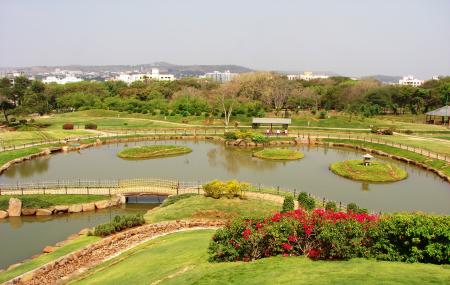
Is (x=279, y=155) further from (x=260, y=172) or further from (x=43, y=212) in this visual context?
(x=43, y=212)

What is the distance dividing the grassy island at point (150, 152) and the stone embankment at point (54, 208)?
19.1 meters

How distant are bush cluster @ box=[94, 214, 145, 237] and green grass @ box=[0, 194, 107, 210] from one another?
8.55 m

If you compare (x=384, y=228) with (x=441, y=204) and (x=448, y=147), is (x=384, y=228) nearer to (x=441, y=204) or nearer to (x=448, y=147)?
(x=441, y=204)

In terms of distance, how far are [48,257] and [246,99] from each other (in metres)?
80.7

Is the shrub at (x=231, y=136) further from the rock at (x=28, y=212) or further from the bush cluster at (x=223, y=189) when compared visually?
the rock at (x=28, y=212)

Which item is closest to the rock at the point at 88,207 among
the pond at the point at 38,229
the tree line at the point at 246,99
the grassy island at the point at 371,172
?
the pond at the point at 38,229

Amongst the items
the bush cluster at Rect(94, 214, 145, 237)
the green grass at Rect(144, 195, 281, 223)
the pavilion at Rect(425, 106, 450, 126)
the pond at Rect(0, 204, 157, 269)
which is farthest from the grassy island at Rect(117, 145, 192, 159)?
the pavilion at Rect(425, 106, 450, 126)

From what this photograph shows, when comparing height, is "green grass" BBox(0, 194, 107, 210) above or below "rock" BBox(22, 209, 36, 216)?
above

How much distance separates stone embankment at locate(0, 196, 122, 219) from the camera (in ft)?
102

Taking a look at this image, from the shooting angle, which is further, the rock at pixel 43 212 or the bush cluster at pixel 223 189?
the rock at pixel 43 212

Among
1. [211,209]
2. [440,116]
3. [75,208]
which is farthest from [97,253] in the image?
[440,116]

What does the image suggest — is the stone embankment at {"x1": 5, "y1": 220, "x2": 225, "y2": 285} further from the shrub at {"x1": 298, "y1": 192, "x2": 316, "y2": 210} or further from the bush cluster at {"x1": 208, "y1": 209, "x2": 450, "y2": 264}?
the bush cluster at {"x1": 208, "y1": 209, "x2": 450, "y2": 264}

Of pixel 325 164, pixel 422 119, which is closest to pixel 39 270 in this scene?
pixel 325 164

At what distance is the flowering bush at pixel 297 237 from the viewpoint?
14945 millimetres
